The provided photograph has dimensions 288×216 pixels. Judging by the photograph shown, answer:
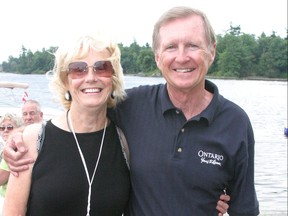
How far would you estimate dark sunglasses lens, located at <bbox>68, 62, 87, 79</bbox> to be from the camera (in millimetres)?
3178

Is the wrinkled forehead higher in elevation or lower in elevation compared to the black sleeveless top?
lower

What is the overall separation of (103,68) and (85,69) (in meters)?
0.11

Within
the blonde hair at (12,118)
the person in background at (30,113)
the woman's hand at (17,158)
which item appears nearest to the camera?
the woman's hand at (17,158)

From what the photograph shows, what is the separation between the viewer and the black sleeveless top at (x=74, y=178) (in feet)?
10.3

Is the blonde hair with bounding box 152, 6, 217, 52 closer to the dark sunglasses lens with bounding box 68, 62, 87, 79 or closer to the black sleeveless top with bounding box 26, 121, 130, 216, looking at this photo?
the dark sunglasses lens with bounding box 68, 62, 87, 79

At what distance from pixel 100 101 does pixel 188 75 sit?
0.57 m

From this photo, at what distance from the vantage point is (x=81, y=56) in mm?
3193

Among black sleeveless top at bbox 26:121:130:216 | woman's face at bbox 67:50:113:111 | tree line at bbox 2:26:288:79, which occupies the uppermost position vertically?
woman's face at bbox 67:50:113:111

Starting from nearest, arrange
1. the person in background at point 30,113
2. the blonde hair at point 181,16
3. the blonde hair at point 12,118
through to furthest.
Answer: the blonde hair at point 181,16, the blonde hair at point 12,118, the person in background at point 30,113

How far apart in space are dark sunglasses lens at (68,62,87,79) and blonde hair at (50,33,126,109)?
0.10 ft

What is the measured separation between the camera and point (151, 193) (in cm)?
327

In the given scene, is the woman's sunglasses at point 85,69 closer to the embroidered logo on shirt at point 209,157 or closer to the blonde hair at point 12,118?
the embroidered logo on shirt at point 209,157

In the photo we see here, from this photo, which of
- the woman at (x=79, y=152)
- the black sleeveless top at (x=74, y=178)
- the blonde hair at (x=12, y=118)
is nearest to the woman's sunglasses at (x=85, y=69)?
the woman at (x=79, y=152)

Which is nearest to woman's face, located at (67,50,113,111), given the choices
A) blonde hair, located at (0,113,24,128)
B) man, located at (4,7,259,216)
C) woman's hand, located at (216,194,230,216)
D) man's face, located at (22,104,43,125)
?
man, located at (4,7,259,216)
